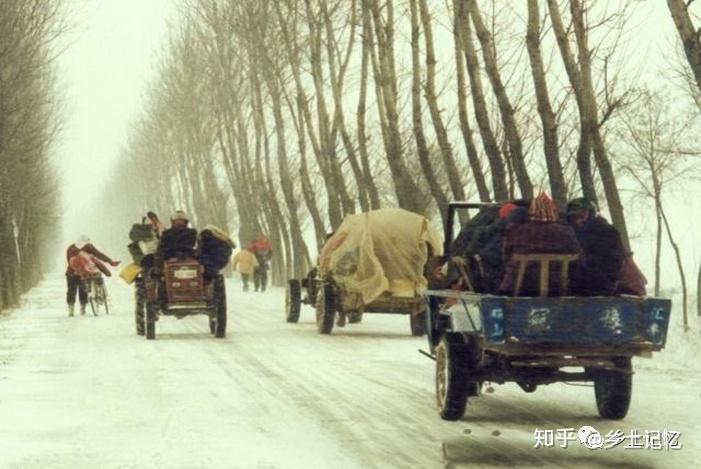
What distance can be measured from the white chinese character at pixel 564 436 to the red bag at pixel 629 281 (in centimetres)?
138

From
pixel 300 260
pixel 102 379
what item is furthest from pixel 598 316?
pixel 300 260

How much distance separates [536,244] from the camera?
10711 mm

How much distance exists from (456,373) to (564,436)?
3.74 feet

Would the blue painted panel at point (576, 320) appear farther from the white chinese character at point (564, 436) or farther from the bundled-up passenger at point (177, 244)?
the bundled-up passenger at point (177, 244)

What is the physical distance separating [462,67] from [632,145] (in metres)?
29.1

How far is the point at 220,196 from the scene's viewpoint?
221 feet

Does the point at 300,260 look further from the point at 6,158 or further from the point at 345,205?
the point at 6,158

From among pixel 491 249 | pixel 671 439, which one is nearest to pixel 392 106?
pixel 491 249

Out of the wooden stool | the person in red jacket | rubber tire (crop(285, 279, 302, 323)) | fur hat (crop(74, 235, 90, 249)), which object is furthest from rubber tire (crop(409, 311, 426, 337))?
the wooden stool

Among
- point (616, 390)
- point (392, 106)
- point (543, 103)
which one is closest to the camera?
point (616, 390)

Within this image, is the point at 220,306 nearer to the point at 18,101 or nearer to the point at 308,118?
the point at 18,101

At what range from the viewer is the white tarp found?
21109 mm

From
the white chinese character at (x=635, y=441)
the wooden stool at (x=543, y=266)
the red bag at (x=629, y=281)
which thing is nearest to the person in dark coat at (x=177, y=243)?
the red bag at (x=629, y=281)

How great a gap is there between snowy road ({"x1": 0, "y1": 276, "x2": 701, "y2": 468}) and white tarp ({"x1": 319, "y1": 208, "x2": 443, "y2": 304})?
0.99 meters
